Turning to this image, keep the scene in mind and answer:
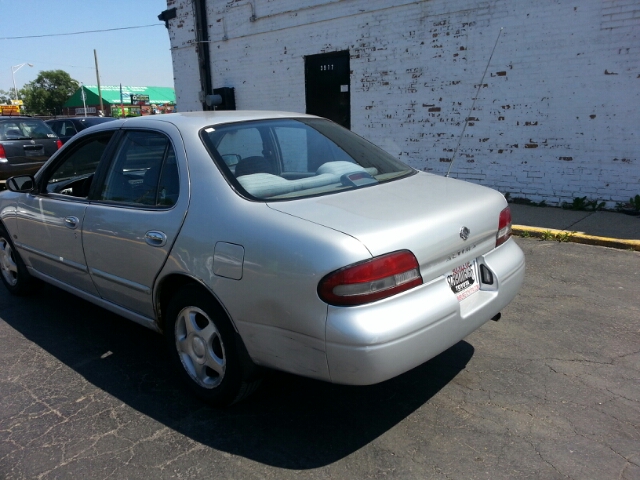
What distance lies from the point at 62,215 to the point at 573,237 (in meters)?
5.47

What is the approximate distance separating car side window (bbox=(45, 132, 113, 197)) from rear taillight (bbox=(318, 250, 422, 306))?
2334mm

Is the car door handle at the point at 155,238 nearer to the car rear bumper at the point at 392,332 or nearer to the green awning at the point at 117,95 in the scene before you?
the car rear bumper at the point at 392,332

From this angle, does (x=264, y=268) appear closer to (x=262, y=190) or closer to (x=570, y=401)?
(x=262, y=190)

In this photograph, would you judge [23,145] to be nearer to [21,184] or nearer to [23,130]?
[23,130]

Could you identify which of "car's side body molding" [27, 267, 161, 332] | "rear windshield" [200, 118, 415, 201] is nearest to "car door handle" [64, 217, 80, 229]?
"car's side body molding" [27, 267, 161, 332]

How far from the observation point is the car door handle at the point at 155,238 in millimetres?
3064

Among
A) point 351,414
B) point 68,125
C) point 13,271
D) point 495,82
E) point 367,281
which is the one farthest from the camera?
point 68,125

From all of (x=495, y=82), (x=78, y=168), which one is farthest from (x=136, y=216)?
(x=495, y=82)

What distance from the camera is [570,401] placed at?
3.06 meters

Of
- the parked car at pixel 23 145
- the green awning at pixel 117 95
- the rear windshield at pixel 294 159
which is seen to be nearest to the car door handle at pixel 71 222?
the rear windshield at pixel 294 159

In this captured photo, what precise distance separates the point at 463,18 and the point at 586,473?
7.68 meters

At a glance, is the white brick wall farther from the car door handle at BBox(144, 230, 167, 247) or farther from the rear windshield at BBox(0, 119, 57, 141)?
the car door handle at BBox(144, 230, 167, 247)

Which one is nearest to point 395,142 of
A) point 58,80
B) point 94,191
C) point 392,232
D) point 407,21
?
point 407,21

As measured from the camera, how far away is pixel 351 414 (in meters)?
3.02
